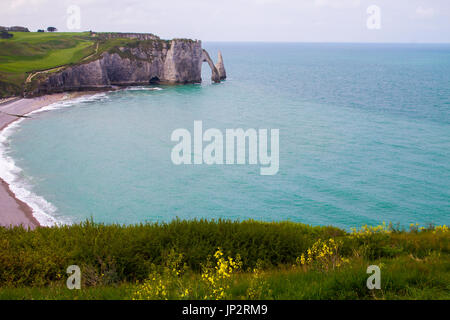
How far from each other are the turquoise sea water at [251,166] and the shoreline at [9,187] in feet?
7.40

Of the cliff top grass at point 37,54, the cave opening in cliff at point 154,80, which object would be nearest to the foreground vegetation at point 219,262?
the cliff top grass at point 37,54

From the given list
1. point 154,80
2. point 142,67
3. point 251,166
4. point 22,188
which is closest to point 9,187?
point 22,188

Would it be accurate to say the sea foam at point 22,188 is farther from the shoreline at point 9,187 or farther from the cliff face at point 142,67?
the cliff face at point 142,67

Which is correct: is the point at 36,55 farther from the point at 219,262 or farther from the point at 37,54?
the point at 219,262

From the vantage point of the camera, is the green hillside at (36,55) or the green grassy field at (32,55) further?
the green hillside at (36,55)

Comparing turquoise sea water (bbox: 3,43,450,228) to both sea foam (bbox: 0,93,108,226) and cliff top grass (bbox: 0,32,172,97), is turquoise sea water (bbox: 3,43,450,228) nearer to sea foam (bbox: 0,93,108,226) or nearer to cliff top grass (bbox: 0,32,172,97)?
sea foam (bbox: 0,93,108,226)

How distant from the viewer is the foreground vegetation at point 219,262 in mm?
7926

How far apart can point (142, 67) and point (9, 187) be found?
7401 centimetres

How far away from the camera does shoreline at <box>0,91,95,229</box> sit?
2722 cm

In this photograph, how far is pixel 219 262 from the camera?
28.4ft
